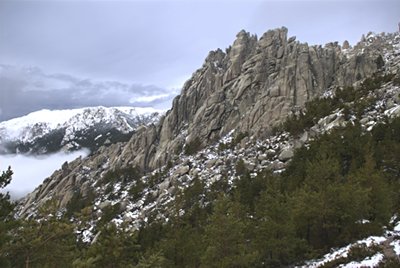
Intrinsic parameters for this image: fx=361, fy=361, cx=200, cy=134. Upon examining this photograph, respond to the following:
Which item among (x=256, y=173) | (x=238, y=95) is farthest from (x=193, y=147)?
(x=256, y=173)

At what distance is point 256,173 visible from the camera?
2260 inches

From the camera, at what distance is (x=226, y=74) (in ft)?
348

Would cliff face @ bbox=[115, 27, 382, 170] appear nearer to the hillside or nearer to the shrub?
the hillside

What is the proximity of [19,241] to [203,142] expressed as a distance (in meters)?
76.2

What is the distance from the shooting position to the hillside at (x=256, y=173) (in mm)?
22047

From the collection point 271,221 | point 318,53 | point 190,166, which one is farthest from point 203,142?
point 271,221

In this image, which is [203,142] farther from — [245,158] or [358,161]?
[358,161]

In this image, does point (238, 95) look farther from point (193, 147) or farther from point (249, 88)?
point (193, 147)

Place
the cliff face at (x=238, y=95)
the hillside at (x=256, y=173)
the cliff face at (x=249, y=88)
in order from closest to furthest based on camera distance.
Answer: the hillside at (x=256, y=173), the cliff face at (x=249, y=88), the cliff face at (x=238, y=95)

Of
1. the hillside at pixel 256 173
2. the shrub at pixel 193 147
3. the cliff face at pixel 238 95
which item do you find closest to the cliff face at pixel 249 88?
the cliff face at pixel 238 95

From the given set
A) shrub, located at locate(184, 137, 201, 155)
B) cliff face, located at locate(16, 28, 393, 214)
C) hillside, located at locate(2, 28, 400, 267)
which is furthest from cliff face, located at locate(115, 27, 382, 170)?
shrub, located at locate(184, 137, 201, 155)

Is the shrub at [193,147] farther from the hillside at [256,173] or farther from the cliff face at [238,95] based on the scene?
the cliff face at [238,95]

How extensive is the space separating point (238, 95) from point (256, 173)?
42839 millimetres

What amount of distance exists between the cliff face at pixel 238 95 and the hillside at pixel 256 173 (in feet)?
1.25
